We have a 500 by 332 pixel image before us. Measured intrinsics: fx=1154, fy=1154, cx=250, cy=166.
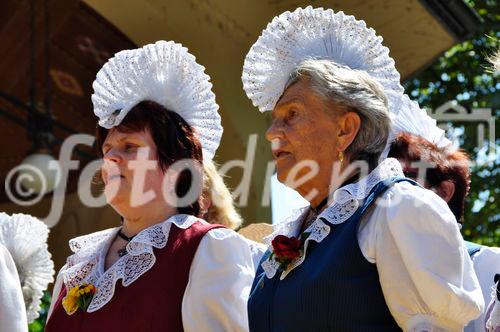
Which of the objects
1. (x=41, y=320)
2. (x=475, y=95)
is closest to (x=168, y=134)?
(x=41, y=320)

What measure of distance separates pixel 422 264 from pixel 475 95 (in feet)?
21.6

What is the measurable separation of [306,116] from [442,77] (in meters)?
6.48

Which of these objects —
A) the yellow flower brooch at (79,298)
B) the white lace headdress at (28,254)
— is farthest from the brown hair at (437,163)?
the white lace headdress at (28,254)

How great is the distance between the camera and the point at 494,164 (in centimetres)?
855

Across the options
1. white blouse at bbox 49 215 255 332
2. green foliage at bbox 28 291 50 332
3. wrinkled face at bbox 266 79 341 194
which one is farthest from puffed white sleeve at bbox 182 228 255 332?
green foliage at bbox 28 291 50 332

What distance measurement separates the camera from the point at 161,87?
3.53 metres

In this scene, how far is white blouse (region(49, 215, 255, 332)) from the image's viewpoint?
10.4 feet

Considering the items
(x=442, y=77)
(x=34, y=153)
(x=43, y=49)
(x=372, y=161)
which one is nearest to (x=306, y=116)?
(x=372, y=161)

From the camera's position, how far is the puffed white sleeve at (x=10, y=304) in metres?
3.58

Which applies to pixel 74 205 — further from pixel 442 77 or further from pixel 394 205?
pixel 394 205

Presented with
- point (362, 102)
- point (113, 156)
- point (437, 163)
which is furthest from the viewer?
point (437, 163)

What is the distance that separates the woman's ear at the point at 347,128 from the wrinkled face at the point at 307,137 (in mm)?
13

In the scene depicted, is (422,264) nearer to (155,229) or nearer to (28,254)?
(155,229)

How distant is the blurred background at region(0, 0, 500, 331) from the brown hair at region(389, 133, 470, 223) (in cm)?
213
